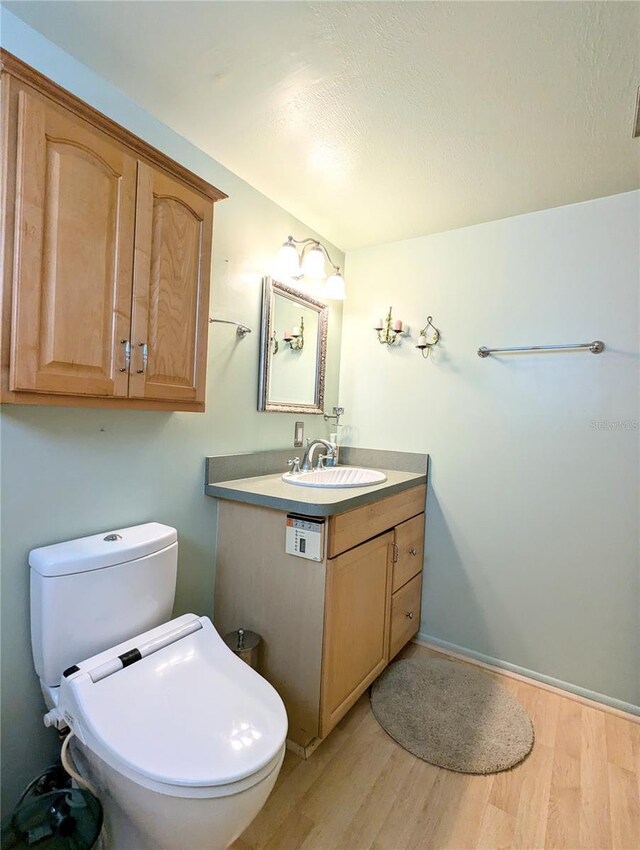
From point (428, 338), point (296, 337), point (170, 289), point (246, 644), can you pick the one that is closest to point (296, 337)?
point (296, 337)

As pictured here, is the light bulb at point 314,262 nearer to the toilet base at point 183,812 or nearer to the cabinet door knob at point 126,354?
the cabinet door knob at point 126,354

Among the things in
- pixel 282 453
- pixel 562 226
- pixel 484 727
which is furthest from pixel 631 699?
pixel 562 226

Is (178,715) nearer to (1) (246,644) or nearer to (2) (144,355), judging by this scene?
(1) (246,644)

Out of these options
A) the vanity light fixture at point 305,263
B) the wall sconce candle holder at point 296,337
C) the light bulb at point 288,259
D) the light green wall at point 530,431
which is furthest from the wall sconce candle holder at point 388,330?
the light bulb at point 288,259

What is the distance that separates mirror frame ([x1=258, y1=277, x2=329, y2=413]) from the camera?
189cm

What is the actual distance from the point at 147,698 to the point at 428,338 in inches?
76.7

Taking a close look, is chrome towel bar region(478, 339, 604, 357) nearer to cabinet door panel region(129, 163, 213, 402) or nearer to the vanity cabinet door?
the vanity cabinet door

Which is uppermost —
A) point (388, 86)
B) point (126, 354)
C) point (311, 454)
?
point (388, 86)

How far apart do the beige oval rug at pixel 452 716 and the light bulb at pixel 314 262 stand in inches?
76.2

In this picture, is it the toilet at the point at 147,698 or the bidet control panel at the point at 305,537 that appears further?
the bidet control panel at the point at 305,537

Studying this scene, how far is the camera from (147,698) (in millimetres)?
1013

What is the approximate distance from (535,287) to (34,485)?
2.16m

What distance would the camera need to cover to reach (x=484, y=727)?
1.59m

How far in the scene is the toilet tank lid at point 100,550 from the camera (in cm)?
109
